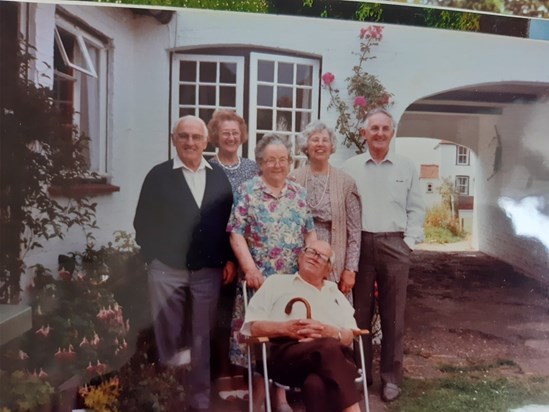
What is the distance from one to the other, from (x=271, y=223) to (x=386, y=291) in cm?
56

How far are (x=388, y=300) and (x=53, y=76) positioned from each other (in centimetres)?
152

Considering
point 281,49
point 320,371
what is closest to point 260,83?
point 281,49

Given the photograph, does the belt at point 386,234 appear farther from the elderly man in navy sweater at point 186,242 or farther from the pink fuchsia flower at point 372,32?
the pink fuchsia flower at point 372,32

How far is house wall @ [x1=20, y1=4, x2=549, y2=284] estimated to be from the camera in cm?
215

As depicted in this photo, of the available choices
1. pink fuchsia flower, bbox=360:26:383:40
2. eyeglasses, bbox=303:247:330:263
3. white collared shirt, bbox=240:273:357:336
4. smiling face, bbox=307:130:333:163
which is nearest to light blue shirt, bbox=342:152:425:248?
smiling face, bbox=307:130:333:163

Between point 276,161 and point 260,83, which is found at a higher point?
point 260,83

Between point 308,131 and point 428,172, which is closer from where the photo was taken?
point 308,131

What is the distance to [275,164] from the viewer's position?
2.21 meters

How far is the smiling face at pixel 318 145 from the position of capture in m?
2.23

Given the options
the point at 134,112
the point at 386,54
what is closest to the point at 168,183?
the point at 134,112

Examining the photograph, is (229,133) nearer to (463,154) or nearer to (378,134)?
(378,134)

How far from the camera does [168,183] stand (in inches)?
87.0

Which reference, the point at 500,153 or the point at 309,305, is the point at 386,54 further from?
the point at 309,305

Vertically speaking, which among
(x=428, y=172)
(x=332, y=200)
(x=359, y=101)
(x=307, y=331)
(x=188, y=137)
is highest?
(x=359, y=101)
